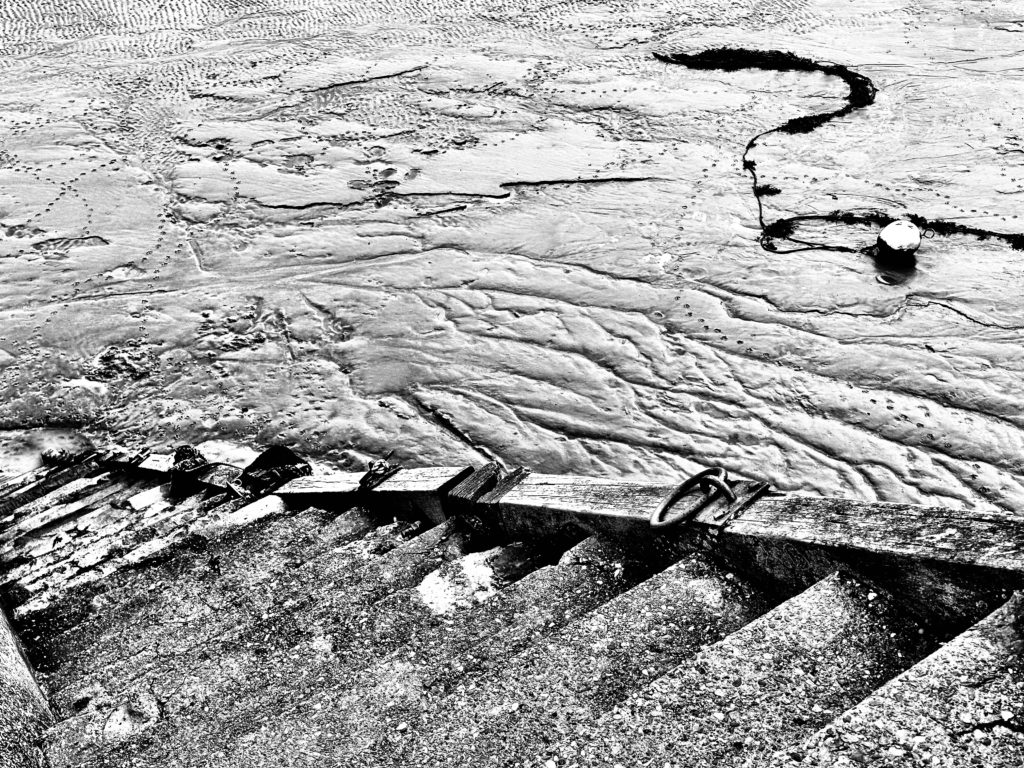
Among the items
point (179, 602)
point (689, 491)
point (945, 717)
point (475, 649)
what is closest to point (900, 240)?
point (689, 491)

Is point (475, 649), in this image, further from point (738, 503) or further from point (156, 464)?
point (156, 464)

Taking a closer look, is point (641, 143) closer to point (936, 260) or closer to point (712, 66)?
point (712, 66)

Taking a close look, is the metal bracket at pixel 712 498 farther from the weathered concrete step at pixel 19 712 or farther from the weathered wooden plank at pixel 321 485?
the weathered concrete step at pixel 19 712

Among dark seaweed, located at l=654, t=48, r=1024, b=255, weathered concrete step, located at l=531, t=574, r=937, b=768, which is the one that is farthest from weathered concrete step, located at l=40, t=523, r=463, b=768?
dark seaweed, located at l=654, t=48, r=1024, b=255

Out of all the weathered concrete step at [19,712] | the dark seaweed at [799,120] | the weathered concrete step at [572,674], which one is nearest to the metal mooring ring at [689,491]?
the weathered concrete step at [572,674]

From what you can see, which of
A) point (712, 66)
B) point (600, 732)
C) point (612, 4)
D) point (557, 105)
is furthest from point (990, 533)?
point (612, 4)

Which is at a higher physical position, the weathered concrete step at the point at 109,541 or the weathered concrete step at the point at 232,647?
the weathered concrete step at the point at 232,647
